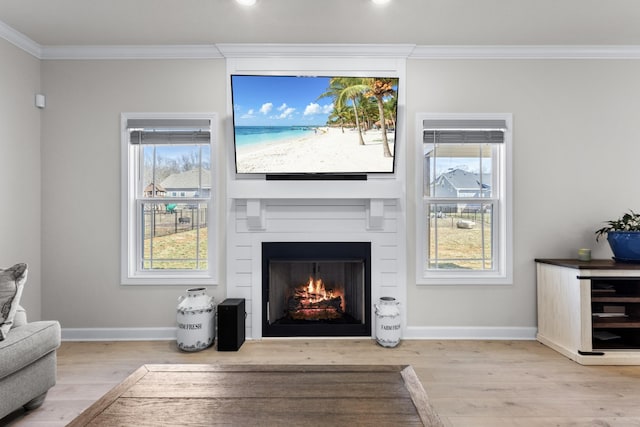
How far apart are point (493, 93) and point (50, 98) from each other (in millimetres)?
4026

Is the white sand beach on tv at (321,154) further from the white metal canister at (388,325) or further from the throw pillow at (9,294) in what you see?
the throw pillow at (9,294)

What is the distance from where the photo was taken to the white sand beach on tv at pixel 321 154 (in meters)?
3.36

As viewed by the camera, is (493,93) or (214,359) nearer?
(214,359)

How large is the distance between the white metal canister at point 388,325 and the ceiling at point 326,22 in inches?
91.6

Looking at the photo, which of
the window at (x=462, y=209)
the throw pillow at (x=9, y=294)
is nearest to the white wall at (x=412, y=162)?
the window at (x=462, y=209)

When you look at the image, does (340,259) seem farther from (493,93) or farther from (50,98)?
(50,98)

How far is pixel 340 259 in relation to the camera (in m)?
3.52

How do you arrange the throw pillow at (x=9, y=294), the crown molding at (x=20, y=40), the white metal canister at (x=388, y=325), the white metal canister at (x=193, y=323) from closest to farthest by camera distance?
the throw pillow at (x=9, y=294)
the crown molding at (x=20, y=40)
the white metal canister at (x=193, y=323)
the white metal canister at (x=388, y=325)

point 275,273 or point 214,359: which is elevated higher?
point 275,273

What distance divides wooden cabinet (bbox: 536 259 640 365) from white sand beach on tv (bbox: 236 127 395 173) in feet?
5.55

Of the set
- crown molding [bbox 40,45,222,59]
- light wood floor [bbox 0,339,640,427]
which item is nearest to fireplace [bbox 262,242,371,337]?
light wood floor [bbox 0,339,640,427]

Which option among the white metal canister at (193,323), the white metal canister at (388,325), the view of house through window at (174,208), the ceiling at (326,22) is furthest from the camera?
the view of house through window at (174,208)

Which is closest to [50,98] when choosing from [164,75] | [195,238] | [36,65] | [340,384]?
[36,65]

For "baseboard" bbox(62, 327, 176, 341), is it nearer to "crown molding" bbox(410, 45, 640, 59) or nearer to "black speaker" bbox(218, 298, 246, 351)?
"black speaker" bbox(218, 298, 246, 351)
